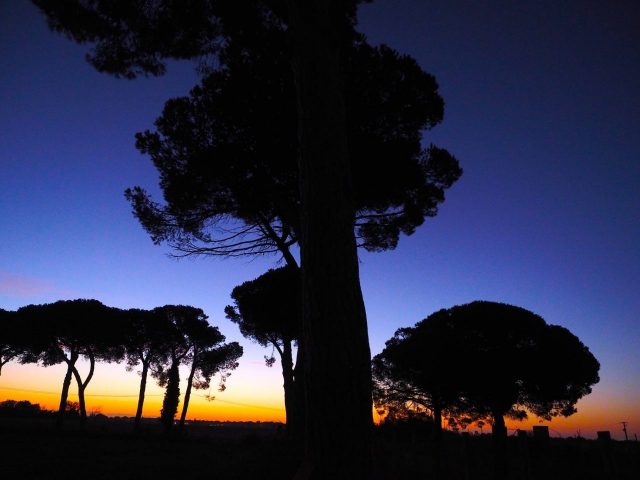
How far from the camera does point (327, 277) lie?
8.69 feet

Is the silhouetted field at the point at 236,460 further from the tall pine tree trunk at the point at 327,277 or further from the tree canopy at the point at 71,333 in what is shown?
the tree canopy at the point at 71,333

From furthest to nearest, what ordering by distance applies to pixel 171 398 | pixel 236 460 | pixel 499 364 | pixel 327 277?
1. pixel 171 398
2. pixel 499 364
3. pixel 236 460
4. pixel 327 277

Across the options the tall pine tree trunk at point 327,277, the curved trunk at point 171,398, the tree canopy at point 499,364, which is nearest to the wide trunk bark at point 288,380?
the tree canopy at point 499,364

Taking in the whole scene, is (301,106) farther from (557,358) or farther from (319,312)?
(557,358)

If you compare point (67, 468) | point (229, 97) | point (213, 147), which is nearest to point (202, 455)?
point (67, 468)

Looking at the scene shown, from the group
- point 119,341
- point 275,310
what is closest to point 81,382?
point 119,341

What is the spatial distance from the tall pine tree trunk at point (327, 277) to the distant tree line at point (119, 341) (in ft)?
84.0

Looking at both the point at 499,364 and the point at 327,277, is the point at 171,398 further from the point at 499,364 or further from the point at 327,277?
the point at 327,277

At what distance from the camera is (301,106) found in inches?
127

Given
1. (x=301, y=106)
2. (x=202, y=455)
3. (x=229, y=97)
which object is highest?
(x=229, y=97)

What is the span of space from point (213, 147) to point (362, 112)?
3.60m

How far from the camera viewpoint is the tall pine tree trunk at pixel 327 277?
2307 mm

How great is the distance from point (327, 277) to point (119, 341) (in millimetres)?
26670

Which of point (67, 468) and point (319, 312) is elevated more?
point (319, 312)
